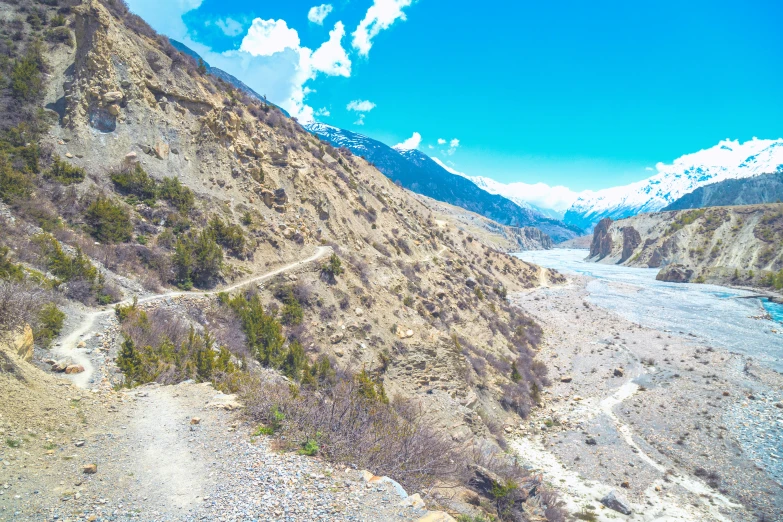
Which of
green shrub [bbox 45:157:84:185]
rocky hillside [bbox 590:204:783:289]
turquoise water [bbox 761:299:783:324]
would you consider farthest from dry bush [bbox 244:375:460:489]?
rocky hillside [bbox 590:204:783:289]

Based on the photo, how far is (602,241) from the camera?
14075cm

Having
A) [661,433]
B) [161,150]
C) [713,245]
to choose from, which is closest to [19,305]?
[161,150]

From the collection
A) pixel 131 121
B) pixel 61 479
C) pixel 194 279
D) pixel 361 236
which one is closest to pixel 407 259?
pixel 361 236

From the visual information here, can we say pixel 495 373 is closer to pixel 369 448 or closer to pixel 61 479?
pixel 369 448

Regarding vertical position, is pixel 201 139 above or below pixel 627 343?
above

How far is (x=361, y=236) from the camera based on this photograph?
28.8m

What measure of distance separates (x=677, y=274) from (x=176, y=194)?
8776 centimetres

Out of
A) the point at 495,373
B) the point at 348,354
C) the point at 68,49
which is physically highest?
the point at 68,49

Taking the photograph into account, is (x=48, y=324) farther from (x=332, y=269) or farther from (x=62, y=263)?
(x=332, y=269)

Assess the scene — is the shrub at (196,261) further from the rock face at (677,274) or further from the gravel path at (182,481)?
the rock face at (677,274)

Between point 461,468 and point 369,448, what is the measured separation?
3440mm

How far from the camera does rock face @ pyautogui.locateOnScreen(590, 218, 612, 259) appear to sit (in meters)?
136

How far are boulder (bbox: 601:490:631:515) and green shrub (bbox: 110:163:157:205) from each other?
22.7 metres

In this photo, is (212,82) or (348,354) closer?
(348,354)
